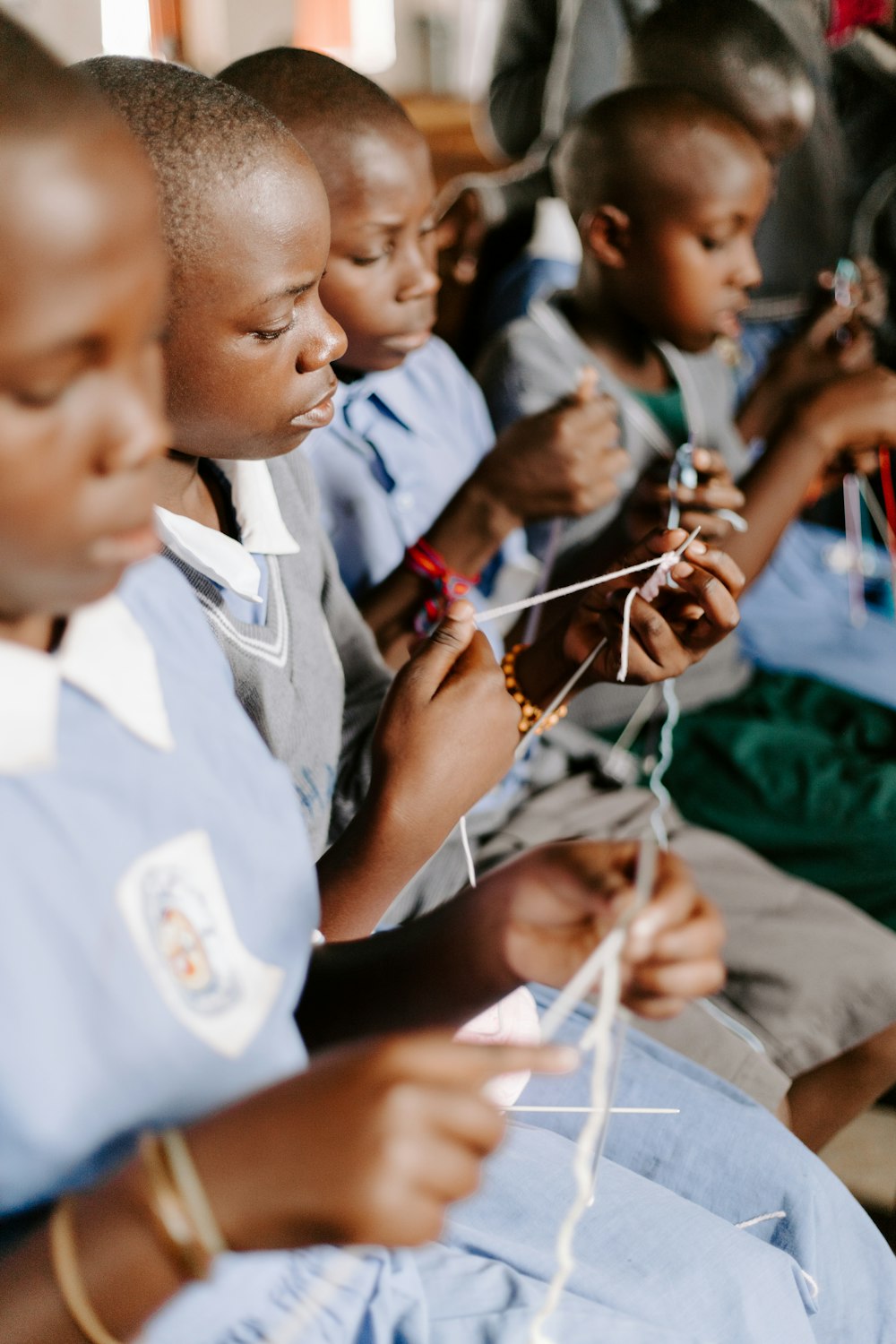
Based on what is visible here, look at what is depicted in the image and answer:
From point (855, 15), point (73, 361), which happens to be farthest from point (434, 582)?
point (855, 15)

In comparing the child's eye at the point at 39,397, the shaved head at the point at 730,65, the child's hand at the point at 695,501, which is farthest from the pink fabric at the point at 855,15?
the child's eye at the point at 39,397

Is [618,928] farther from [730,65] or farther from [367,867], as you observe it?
[730,65]

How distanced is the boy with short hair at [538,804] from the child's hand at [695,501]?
23 centimetres

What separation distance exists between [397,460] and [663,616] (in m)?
0.43

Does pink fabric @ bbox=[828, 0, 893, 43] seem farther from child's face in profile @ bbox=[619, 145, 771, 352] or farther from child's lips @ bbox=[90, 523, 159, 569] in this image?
child's lips @ bbox=[90, 523, 159, 569]

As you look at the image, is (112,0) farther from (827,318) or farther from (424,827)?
(424,827)

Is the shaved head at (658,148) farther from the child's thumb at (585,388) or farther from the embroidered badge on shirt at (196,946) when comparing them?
the embroidered badge on shirt at (196,946)

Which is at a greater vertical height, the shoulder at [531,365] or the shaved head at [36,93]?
the shaved head at [36,93]

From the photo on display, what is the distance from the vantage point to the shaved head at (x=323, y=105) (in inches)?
43.3

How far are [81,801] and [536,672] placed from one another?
552 millimetres

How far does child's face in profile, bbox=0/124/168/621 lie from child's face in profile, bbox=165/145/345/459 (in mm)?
298

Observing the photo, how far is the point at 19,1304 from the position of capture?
1.61 ft

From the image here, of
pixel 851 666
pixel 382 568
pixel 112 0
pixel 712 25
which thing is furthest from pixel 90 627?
pixel 112 0

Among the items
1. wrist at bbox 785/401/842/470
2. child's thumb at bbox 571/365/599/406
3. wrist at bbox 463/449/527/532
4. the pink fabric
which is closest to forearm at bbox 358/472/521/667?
wrist at bbox 463/449/527/532
